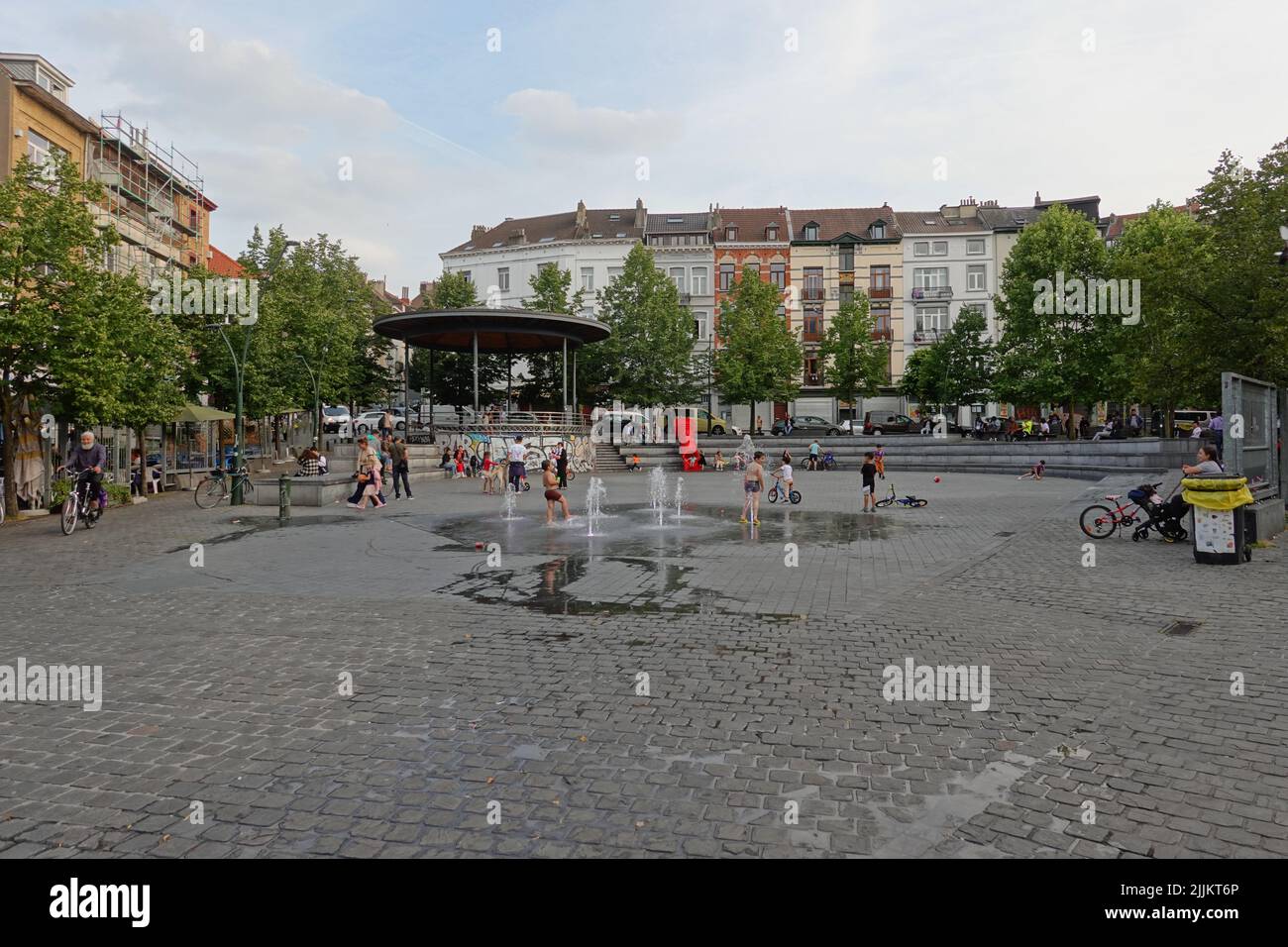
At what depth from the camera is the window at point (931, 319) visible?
68.0 metres

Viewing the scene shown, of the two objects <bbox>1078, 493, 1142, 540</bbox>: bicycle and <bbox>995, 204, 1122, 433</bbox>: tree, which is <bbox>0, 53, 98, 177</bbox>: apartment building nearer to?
<bbox>1078, 493, 1142, 540</bbox>: bicycle

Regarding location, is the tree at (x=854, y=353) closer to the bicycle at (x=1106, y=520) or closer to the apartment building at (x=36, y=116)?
the bicycle at (x=1106, y=520)

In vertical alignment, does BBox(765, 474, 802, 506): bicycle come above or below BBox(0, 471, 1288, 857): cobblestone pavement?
above

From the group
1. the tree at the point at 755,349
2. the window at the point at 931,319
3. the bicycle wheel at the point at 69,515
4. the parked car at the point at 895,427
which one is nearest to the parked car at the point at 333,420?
the tree at the point at 755,349

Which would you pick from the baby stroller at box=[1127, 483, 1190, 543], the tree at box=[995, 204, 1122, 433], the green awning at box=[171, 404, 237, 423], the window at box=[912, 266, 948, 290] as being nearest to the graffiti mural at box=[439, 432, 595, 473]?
the green awning at box=[171, 404, 237, 423]

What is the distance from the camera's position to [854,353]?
6016 cm

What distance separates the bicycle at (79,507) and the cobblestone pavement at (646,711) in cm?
457

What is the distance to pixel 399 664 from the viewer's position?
675cm

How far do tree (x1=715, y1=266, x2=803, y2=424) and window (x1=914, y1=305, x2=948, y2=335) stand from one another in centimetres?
1474

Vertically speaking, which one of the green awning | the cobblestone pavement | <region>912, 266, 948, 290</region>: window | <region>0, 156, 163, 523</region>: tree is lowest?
the cobblestone pavement

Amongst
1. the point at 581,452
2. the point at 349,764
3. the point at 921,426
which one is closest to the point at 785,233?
the point at 921,426

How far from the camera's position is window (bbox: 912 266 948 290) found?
6806cm

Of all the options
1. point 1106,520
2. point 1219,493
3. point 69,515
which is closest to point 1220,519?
point 1219,493

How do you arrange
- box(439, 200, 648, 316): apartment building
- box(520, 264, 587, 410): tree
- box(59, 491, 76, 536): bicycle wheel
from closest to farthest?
box(59, 491, 76, 536): bicycle wheel → box(520, 264, 587, 410): tree → box(439, 200, 648, 316): apartment building
